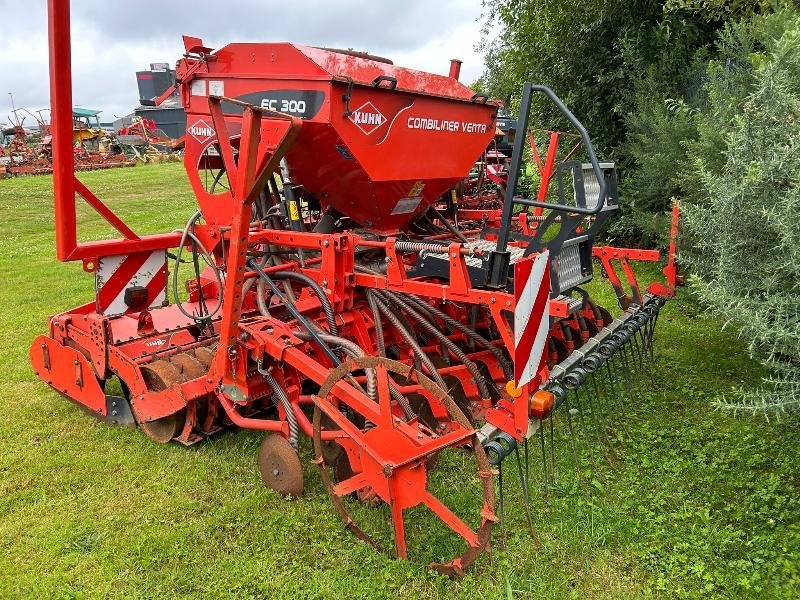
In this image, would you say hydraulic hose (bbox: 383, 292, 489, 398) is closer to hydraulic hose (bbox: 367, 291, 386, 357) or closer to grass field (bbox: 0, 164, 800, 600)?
hydraulic hose (bbox: 367, 291, 386, 357)

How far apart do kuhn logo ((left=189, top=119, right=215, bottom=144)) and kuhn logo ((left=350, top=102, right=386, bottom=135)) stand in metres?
1.10

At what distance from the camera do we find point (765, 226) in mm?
2918

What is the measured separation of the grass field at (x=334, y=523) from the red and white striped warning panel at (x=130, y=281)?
82cm

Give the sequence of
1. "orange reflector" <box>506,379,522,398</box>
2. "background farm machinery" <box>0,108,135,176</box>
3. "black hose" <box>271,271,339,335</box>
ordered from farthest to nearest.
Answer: "background farm machinery" <box>0,108,135,176</box> → "black hose" <box>271,271,339,335</box> → "orange reflector" <box>506,379,522,398</box>

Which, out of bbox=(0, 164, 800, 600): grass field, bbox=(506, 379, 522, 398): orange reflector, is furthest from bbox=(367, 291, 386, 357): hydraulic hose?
bbox=(506, 379, 522, 398): orange reflector

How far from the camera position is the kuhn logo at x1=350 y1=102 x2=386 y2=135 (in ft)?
11.2

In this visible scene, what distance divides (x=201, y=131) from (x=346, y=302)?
1.56 metres

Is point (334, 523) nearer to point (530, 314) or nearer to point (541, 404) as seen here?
point (541, 404)

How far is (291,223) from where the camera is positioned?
3938 millimetres

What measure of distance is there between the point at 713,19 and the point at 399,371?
21.5ft

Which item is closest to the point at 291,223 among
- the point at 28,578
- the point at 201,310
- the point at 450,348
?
the point at 201,310

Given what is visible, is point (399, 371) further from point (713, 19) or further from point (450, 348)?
point (713, 19)

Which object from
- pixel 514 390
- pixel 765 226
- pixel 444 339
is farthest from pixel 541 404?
pixel 765 226

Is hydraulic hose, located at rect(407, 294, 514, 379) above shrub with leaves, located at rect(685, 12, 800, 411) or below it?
below
